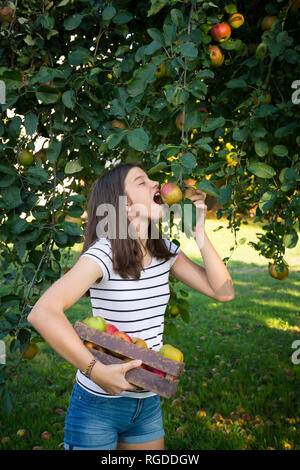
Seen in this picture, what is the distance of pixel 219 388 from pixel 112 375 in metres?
2.37

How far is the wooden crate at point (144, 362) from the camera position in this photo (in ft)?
3.85

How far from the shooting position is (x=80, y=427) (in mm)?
1341

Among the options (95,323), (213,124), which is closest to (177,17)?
(213,124)

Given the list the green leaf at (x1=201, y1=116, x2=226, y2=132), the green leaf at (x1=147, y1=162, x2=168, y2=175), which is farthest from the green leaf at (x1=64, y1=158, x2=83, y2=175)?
the green leaf at (x1=201, y1=116, x2=226, y2=132)

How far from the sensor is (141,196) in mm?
1476


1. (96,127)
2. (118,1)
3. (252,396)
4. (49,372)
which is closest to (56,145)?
(96,127)

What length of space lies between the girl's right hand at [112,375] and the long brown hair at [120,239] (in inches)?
13.3

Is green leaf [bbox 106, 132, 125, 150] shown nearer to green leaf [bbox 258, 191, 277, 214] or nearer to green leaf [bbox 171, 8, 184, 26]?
green leaf [bbox 171, 8, 184, 26]

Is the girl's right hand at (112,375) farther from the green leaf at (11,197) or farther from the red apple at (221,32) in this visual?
the red apple at (221,32)

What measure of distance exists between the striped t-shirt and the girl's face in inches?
5.8

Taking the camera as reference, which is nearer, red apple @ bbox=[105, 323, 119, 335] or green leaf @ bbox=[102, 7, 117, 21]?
red apple @ bbox=[105, 323, 119, 335]

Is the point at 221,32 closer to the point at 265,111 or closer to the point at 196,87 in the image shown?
the point at 265,111

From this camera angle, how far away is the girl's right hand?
1.14 meters

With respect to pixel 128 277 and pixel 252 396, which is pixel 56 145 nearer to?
pixel 128 277
